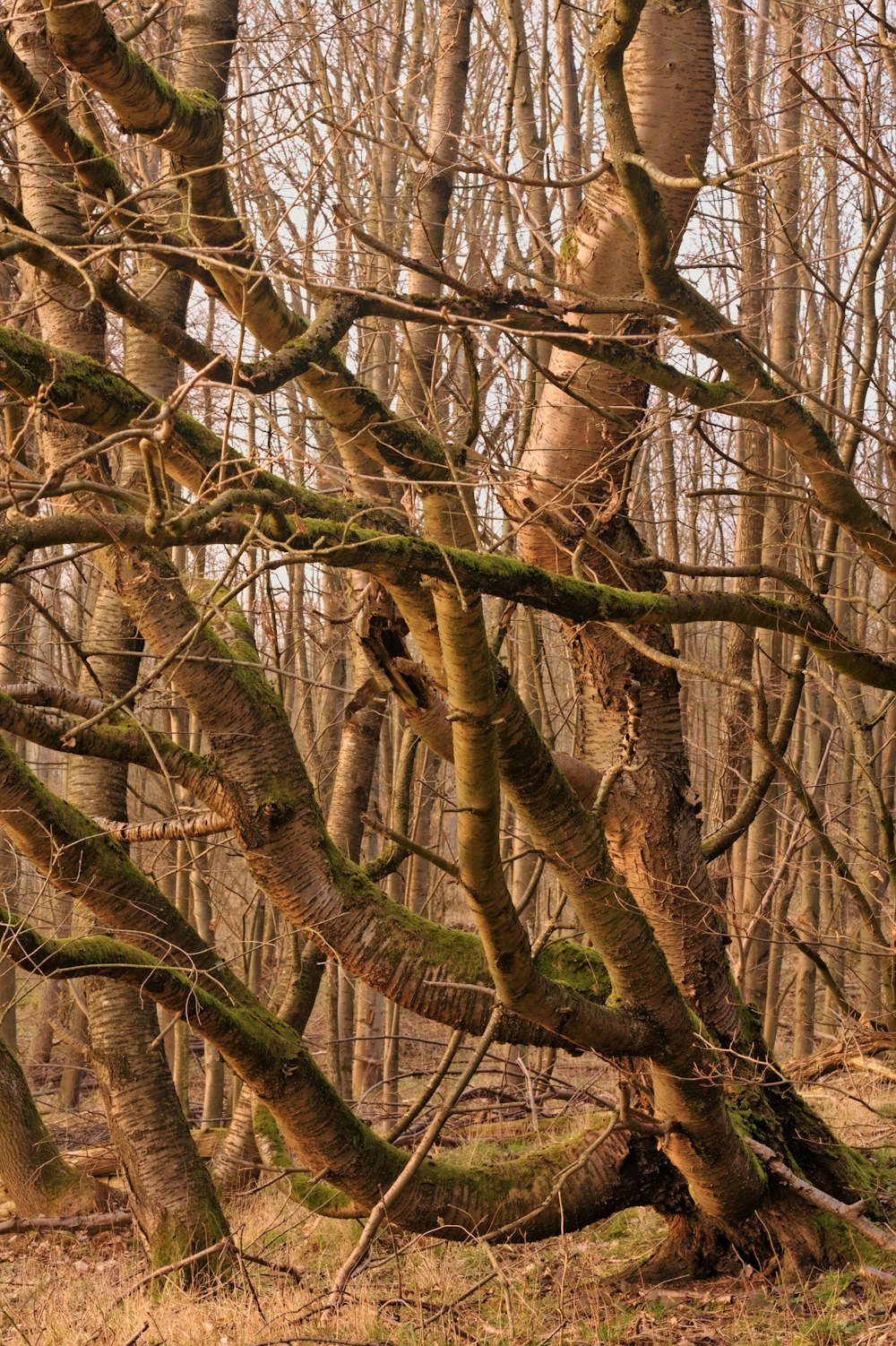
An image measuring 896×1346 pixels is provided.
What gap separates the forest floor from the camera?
164 inches

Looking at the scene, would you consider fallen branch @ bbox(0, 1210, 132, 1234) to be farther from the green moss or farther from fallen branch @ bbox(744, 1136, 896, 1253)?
the green moss

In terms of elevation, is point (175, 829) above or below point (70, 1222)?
above

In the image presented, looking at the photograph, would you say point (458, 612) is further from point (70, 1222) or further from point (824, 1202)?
point (70, 1222)

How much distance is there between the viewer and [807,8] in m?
5.47

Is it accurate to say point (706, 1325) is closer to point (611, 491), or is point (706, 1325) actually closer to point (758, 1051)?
point (758, 1051)

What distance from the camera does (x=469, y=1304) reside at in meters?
4.82

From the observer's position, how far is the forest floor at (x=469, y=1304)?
416cm

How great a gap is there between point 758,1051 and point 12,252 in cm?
462

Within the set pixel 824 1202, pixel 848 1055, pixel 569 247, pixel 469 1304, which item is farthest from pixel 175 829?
pixel 848 1055

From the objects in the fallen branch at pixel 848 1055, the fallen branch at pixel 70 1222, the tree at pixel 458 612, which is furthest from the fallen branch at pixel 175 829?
the fallen branch at pixel 70 1222

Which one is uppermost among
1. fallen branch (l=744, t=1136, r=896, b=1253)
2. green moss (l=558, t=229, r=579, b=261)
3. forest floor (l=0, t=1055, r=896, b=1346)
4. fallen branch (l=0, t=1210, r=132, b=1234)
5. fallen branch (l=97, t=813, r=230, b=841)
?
green moss (l=558, t=229, r=579, b=261)

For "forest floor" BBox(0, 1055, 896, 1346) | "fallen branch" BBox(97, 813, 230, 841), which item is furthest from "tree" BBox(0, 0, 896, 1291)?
"forest floor" BBox(0, 1055, 896, 1346)

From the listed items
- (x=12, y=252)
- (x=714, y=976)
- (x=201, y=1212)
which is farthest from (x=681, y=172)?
(x=201, y=1212)

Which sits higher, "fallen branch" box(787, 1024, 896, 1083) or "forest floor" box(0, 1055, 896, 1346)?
"fallen branch" box(787, 1024, 896, 1083)
